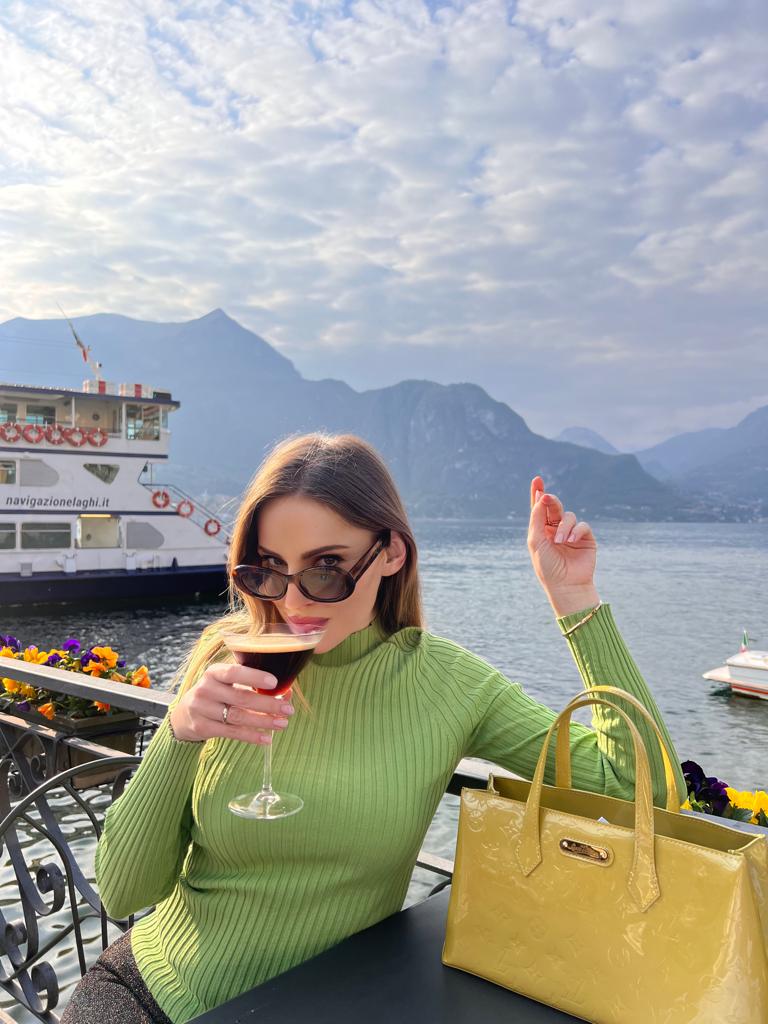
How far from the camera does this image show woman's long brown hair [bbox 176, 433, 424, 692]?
148cm

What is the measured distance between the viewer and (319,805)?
4.42 feet

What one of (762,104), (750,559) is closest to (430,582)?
(750,559)

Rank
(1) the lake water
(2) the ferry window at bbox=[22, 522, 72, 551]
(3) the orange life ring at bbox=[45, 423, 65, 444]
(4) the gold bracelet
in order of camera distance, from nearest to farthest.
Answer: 1. (4) the gold bracelet
2. (1) the lake water
3. (2) the ferry window at bbox=[22, 522, 72, 551]
4. (3) the orange life ring at bbox=[45, 423, 65, 444]

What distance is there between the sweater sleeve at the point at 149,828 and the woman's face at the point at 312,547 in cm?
30

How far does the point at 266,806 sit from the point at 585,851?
0.47m

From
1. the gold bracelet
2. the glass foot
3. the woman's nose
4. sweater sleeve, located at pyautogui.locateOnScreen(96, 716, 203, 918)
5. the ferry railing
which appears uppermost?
the woman's nose

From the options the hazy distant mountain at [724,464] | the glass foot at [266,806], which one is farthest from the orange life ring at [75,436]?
the hazy distant mountain at [724,464]

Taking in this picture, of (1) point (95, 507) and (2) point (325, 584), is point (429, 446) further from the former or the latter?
(2) point (325, 584)

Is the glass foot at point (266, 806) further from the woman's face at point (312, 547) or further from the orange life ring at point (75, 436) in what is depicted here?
the orange life ring at point (75, 436)

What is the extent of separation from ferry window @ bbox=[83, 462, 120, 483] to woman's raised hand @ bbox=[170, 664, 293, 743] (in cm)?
2586

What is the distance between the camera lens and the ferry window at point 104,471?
25.8 m

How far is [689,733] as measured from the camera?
1758 centimetres

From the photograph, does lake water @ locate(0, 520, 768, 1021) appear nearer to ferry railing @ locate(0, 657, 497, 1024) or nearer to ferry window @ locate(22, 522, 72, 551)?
ferry railing @ locate(0, 657, 497, 1024)

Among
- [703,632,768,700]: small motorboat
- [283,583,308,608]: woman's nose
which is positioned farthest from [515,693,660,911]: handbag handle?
[703,632,768,700]: small motorboat
